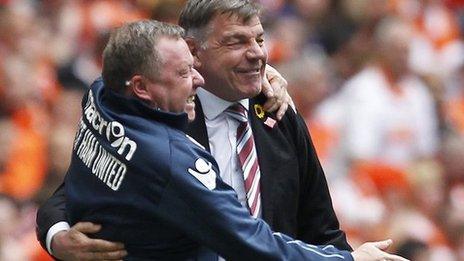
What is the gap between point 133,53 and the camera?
4.60m

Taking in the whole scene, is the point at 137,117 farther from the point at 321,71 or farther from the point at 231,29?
the point at 321,71

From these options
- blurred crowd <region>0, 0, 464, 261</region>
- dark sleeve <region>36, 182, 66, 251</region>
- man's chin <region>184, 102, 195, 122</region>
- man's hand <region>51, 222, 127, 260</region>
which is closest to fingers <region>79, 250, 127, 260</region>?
man's hand <region>51, 222, 127, 260</region>

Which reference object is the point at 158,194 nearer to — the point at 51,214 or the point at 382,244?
the point at 51,214

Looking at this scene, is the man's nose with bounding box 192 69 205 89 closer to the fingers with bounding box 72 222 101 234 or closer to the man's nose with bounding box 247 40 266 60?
the man's nose with bounding box 247 40 266 60

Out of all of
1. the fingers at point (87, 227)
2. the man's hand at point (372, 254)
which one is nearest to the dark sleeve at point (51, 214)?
the fingers at point (87, 227)

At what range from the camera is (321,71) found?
31.7 ft

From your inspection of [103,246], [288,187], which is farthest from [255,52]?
[103,246]

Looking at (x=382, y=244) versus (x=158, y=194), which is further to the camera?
(x=382, y=244)

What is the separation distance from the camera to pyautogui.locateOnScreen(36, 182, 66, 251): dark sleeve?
5012 mm

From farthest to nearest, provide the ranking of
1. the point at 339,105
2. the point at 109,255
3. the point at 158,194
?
the point at 339,105
the point at 109,255
the point at 158,194

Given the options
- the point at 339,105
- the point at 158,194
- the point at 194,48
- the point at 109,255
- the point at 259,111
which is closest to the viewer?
the point at 158,194

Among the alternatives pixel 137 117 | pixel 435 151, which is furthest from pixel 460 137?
pixel 137 117

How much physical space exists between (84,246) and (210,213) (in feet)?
1.47

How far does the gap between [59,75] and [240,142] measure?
4.65m
